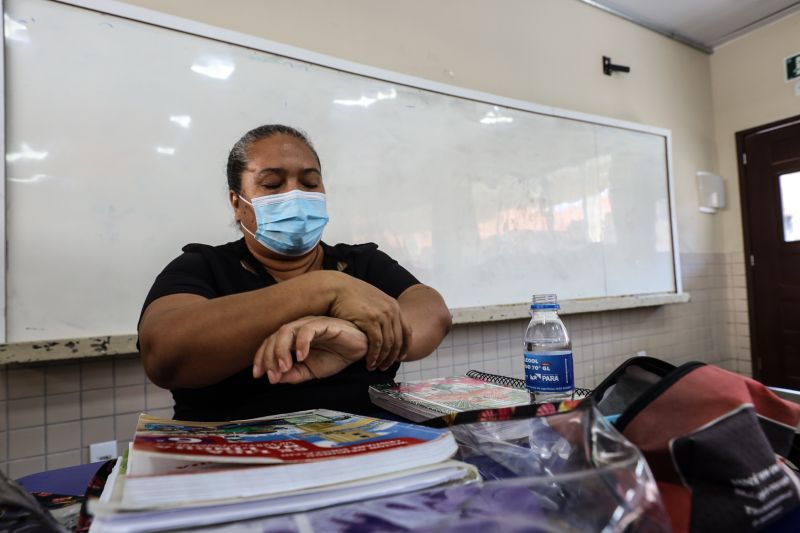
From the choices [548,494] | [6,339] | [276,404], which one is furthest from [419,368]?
[548,494]

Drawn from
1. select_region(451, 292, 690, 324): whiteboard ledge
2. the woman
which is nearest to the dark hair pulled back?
the woman

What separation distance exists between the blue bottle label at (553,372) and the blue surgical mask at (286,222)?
2.43ft

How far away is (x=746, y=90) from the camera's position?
12.6 ft

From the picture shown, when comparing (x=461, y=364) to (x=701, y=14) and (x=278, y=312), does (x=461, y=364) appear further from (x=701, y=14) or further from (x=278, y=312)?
(x=701, y=14)

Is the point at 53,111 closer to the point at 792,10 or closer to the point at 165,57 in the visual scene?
the point at 165,57

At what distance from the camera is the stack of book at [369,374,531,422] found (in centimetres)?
69

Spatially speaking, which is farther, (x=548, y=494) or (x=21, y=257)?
(x=21, y=257)

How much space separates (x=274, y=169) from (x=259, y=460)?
101cm

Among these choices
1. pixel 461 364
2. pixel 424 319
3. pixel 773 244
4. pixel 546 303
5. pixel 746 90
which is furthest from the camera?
pixel 746 90

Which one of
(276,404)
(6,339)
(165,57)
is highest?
(165,57)

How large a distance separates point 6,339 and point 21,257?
27 centimetres

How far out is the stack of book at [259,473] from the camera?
299 millimetres

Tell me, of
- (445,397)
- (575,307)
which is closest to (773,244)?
(575,307)

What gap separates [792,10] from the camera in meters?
3.45
